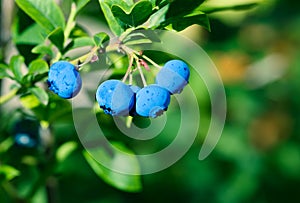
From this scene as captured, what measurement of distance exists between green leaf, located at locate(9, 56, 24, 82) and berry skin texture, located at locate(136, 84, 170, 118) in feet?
0.77

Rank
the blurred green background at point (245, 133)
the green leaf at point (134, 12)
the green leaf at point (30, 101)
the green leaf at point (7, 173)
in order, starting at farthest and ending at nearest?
the blurred green background at point (245, 133) < the green leaf at point (7, 173) < the green leaf at point (30, 101) < the green leaf at point (134, 12)

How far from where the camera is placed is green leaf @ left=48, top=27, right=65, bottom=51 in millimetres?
952

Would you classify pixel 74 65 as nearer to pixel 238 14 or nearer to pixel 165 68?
pixel 165 68

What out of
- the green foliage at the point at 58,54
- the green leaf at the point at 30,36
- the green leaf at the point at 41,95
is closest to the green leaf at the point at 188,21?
the green foliage at the point at 58,54

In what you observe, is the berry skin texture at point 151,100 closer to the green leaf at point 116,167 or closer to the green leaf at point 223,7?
the green leaf at point 223,7

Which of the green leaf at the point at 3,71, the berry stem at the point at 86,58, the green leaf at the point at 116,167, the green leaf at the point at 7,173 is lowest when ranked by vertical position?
the green leaf at the point at 116,167

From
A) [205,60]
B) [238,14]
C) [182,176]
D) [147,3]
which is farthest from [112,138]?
[238,14]

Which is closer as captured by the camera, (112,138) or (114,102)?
(114,102)

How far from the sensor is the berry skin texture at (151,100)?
830mm

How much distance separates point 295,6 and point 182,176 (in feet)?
4.04

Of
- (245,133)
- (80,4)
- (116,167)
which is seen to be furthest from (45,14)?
(245,133)

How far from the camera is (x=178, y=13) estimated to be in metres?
0.90

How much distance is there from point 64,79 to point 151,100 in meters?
0.13

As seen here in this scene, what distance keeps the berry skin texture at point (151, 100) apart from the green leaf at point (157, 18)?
3.9 inches
